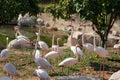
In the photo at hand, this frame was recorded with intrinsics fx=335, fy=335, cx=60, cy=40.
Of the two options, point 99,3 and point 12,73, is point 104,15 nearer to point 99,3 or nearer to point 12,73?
point 99,3

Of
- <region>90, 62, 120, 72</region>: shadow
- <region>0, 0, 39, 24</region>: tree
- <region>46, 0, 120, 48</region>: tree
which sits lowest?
<region>90, 62, 120, 72</region>: shadow

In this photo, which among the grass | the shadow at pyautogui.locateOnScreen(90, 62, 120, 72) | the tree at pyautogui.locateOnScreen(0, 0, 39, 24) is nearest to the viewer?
the grass

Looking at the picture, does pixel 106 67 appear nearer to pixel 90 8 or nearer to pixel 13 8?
pixel 90 8

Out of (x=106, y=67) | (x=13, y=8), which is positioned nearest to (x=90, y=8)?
(x=106, y=67)

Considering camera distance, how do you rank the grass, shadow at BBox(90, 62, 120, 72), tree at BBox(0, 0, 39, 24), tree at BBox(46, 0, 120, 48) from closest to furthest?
the grass, shadow at BBox(90, 62, 120, 72), tree at BBox(46, 0, 120, 48), tree at BBox(0, 0, 39, 24)

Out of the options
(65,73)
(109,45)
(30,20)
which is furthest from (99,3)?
(30,20)

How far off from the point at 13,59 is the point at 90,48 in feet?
8.24

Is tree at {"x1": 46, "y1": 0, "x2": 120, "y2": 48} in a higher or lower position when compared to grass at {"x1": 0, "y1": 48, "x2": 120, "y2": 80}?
higher

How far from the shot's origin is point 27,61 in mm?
10508

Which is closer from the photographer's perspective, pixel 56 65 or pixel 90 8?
pixel 56 65

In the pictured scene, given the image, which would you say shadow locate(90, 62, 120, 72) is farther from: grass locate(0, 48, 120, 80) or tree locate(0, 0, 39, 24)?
tree locate(0, 0, 39, 24)

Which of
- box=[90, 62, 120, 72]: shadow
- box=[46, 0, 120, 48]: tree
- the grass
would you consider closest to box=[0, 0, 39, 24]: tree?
the grass

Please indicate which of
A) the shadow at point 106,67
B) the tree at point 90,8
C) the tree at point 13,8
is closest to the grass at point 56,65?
the shadow at point 106,67

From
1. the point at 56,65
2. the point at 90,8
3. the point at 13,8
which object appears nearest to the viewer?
the point at 56,65
